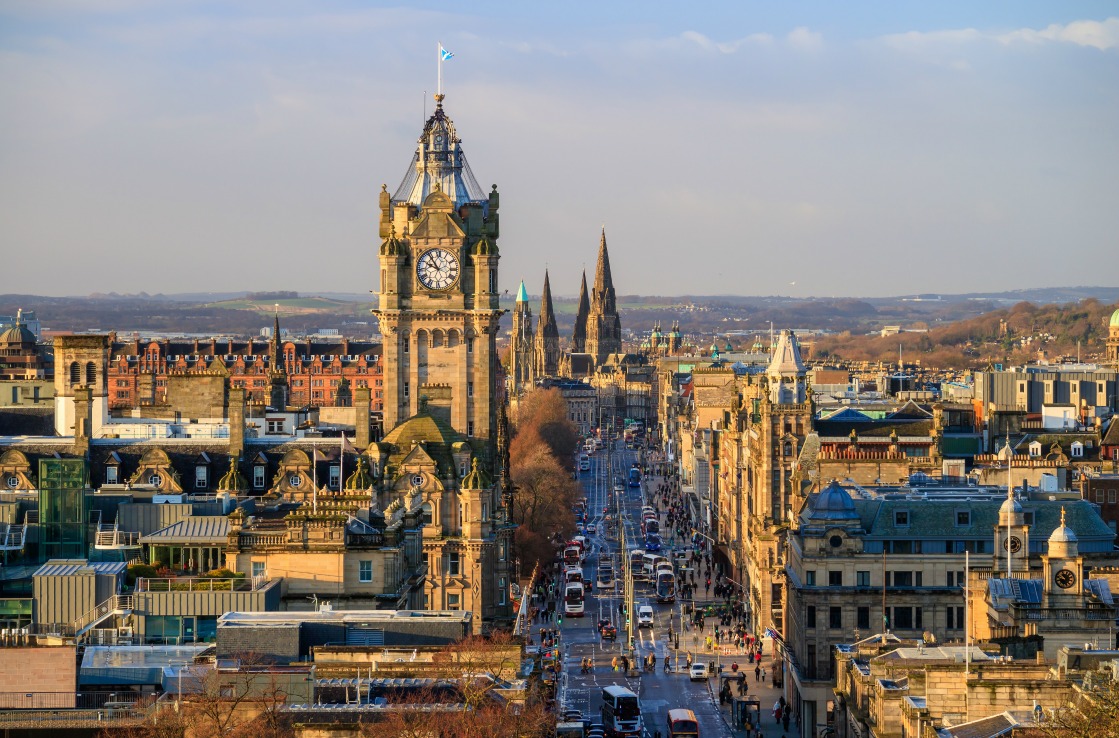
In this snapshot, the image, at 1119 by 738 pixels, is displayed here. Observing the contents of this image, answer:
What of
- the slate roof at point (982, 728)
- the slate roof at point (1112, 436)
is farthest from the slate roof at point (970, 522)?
the slate roof at point (982, 728)

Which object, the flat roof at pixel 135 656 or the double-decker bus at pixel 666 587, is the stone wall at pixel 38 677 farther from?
the double-decker bus at pixel 666 587

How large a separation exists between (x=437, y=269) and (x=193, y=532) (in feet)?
144

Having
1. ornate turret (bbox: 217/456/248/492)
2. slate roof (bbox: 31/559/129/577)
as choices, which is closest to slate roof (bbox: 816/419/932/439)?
ornate turret (bbox: 217/456/248/492)

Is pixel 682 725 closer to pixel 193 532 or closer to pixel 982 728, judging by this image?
pixel 193 532

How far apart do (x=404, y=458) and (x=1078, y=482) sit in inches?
1492

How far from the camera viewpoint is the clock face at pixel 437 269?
136625mm

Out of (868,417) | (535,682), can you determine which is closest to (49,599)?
(535,682)

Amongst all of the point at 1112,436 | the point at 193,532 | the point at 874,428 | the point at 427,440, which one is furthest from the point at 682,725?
the point at 1112,436

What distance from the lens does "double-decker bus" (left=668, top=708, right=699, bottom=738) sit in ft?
327

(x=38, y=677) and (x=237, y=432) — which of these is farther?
(x=237, y=432)

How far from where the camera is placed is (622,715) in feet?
334

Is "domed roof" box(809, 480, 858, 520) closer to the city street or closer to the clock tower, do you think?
the city street

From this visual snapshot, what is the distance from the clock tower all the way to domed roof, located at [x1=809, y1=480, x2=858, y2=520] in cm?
2941

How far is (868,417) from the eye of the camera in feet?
497
